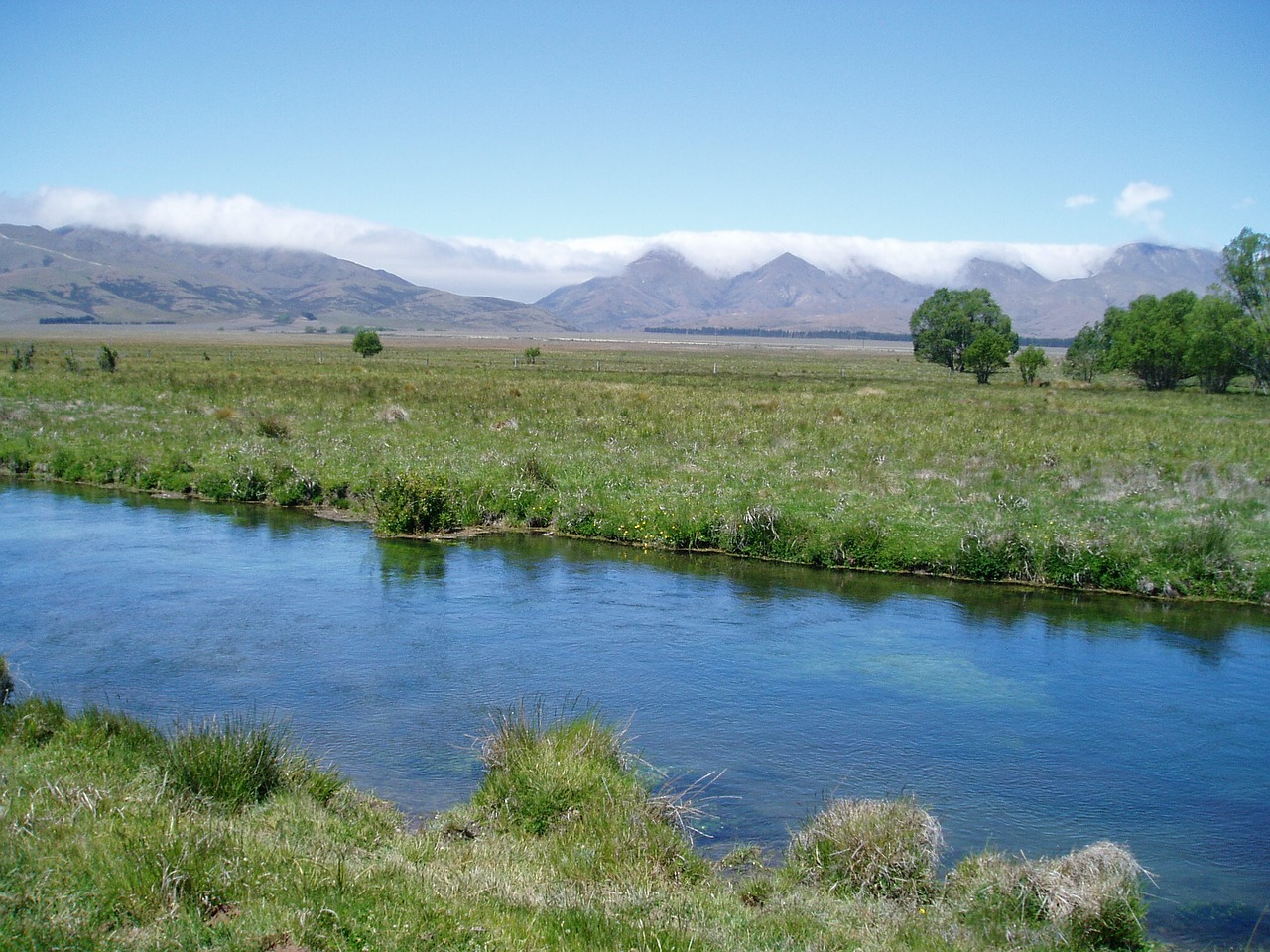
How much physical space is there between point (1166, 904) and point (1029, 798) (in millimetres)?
2141

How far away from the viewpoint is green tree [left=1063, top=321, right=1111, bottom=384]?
286 ft

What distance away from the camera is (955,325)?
102125mm

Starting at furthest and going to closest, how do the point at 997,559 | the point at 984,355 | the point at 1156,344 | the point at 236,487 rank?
the point at 1156,344
the point at 984,355
the point at 236,487
the point at 997,559

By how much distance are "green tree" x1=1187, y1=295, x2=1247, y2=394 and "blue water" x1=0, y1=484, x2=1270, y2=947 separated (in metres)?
62.4

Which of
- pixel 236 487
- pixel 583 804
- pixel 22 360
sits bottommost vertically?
pixel 583 804

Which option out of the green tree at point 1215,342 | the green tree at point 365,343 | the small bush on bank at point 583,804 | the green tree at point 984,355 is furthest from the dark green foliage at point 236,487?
the green tree at point 1215,342

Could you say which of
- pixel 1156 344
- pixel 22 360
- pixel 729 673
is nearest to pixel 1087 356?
pixel 1156 344

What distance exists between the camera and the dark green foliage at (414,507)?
75.6 feet

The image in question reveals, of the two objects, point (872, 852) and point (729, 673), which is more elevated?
point (872, 852)

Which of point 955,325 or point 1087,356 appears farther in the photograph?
point 955,325

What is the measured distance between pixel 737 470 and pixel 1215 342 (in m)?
61.0

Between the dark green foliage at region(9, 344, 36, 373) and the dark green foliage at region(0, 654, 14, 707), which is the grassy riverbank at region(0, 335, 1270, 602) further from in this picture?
the dark green foliage at region(0, 654, 14, 707)

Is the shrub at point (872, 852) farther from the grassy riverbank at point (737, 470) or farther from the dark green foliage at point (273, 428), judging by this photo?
the dark green foliage at point (273, 428)

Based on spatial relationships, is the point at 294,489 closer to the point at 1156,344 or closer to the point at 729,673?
the point at 729,673
